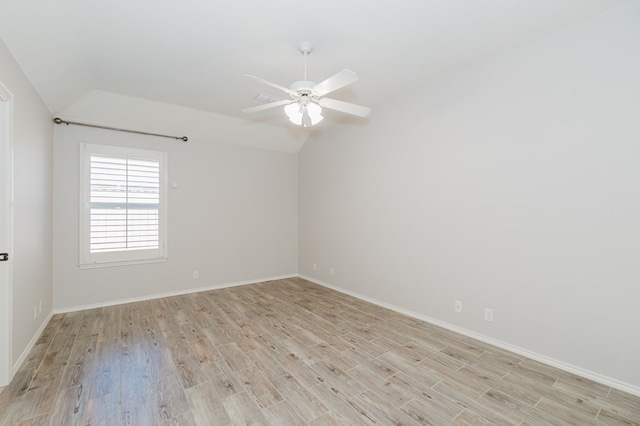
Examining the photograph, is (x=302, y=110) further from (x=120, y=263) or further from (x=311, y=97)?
(x=120, y=263)

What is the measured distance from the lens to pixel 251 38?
2496 millimetres

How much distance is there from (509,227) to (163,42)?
146 inches

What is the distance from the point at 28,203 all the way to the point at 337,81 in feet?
10.0

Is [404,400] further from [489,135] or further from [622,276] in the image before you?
[489,135]

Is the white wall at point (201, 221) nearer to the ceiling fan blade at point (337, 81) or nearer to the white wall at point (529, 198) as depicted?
the white wall at point (529, 198)

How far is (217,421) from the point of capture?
1.81 m

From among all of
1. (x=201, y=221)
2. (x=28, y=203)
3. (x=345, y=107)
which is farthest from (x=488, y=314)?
(x=28, y=203)

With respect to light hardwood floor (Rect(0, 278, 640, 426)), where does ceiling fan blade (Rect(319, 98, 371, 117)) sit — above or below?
above

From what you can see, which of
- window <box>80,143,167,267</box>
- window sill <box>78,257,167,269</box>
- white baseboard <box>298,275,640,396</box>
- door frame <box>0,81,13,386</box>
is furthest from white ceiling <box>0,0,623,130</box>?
white baseboard <box>298,275,640,396</box>

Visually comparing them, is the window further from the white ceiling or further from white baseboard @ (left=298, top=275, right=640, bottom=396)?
white baseboard @ (left=298, top=275, right=640, bottom=396)

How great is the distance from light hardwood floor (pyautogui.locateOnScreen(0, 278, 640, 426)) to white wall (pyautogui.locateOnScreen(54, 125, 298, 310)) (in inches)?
26.7

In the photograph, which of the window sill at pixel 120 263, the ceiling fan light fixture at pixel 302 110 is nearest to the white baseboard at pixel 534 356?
the ceiling fan light fixture at pixel 302 110

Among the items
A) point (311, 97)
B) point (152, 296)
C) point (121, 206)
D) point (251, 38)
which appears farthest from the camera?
point (152, 296)

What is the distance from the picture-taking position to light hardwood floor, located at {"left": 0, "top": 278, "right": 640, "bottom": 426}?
6.13 feet
